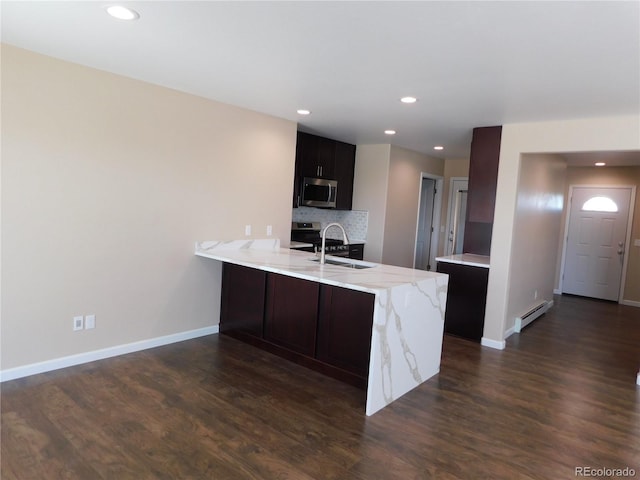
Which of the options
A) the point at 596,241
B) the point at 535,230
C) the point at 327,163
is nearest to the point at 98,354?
the point at 327,163

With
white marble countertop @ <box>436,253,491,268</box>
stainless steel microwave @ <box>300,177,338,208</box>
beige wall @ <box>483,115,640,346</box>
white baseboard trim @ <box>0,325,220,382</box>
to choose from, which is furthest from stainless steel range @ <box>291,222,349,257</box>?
beige wall @ <box>483,115,640,346</box>

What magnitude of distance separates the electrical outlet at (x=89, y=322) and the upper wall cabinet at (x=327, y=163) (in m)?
2.80

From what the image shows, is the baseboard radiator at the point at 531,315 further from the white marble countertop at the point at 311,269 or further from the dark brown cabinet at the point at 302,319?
the dark brown cabinet at the point at 302,319

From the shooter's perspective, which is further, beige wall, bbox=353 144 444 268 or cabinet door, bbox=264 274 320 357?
beige wall, bbox=353 144 444 268

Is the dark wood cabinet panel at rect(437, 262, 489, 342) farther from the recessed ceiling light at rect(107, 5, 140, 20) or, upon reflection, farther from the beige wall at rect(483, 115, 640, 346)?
the recessed ceiling light at rect(107, 5, 140, 20)

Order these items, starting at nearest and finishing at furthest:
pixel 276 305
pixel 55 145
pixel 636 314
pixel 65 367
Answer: pixel 55 145, pixel 65 367, pixel 276 305, pixel 636 314

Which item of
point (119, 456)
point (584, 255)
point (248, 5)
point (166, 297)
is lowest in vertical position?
point (119, 456)

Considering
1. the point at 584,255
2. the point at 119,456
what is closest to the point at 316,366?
the point at 119,456

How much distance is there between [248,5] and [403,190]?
4.76 metres

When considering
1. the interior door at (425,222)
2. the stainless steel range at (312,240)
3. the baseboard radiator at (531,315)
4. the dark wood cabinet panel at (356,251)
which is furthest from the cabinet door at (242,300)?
the interior door at (425,222)

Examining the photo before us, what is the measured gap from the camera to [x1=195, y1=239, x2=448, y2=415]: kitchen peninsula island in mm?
2869

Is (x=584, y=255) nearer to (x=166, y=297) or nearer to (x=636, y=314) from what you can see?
(x=636, y=314)

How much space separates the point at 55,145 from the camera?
310 centimetres

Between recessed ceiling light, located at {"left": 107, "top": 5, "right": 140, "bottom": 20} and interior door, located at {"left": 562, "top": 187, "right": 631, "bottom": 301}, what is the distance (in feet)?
24.7
